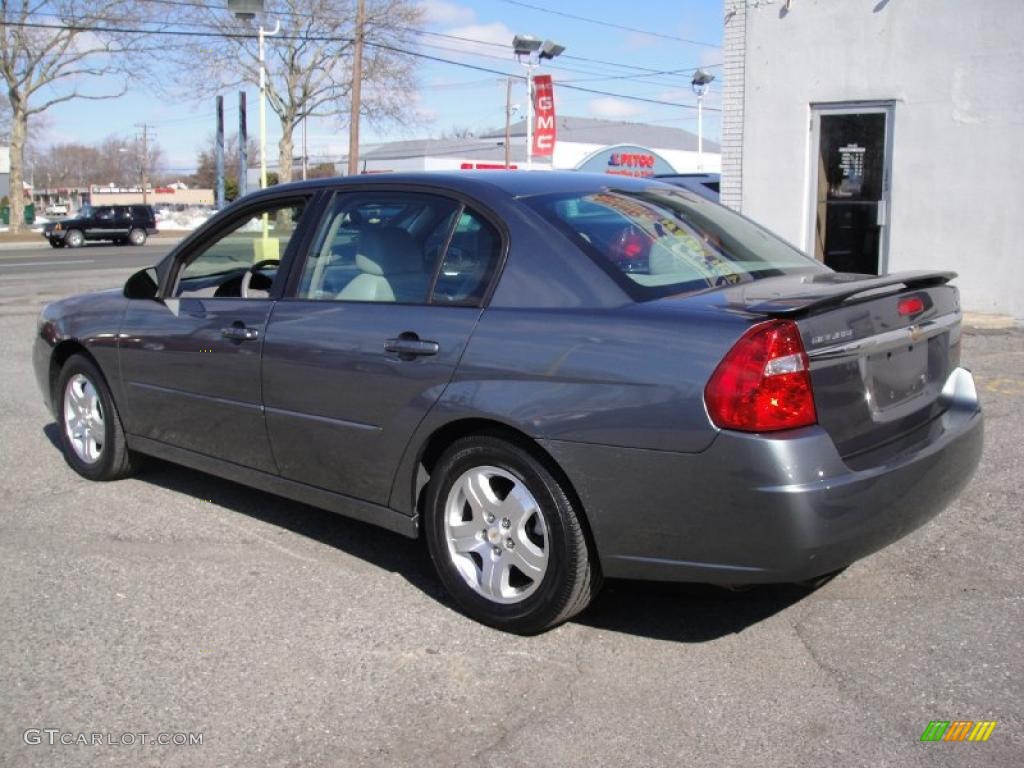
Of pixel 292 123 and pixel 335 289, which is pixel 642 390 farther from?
pixel 292 123

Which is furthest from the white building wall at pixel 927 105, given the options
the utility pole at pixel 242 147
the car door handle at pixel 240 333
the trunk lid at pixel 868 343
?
the utility pole at pixel 242 147

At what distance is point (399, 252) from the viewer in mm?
4367

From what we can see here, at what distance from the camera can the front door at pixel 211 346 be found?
4.68 m

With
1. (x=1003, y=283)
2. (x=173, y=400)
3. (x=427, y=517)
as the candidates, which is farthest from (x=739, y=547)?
(x=1003, y=283)

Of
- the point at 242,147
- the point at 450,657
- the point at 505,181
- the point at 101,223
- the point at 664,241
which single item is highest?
the point at 242,147

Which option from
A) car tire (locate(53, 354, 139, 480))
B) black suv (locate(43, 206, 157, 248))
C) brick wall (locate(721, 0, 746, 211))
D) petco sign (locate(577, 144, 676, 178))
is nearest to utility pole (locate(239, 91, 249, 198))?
black suv (locate(43, 206, 157, 248))

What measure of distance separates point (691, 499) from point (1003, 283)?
907 cm

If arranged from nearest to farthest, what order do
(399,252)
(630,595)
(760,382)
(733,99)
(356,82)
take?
(760,382) < (630,595) < (399,252) < (733,99) < (356,82)

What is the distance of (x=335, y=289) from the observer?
4.50 meters

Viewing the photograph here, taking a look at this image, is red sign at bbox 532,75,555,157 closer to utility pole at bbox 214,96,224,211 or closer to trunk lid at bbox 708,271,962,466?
utility pole at bbox 214,96,224,211

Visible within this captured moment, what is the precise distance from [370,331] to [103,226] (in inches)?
1558

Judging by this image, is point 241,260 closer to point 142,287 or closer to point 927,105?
point 142,287

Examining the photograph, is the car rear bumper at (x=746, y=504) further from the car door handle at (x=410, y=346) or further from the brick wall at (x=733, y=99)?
the brick wall at (x=733, y=99)

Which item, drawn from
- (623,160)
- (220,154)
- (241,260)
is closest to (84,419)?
(241,260)
